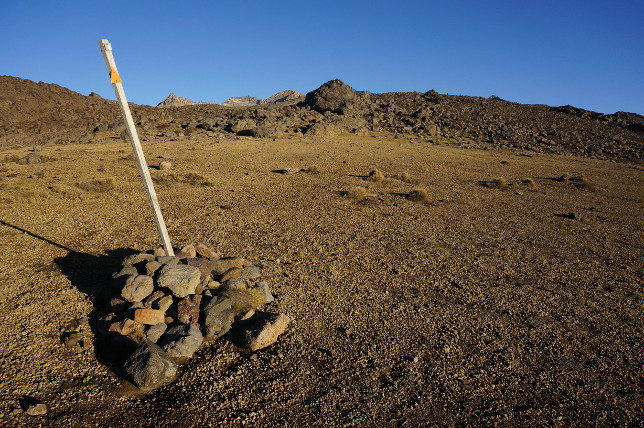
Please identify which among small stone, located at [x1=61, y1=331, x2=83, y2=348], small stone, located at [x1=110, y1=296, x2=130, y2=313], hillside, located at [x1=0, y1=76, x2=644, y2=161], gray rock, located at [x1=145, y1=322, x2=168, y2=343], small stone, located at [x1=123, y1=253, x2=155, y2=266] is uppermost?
hillside, located at [x1=0, y1=76, x2=644, y2=161]

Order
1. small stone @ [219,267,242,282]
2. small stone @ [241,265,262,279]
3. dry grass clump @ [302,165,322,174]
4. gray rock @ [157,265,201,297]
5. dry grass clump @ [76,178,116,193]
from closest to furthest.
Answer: gray rock @ [157,265,201,297] < small stone @ [219,267,242,282] < small stone @ [241,265,262,279] < dry grass clump @ [76,178,116,193] < dry grass clump @ [302,165,322,174]

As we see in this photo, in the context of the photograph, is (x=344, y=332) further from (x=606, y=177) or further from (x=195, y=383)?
(x=606, y=177)

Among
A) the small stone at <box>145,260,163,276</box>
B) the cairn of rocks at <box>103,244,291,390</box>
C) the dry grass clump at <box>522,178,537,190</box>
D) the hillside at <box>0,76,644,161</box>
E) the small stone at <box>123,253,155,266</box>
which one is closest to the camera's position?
the cairn of rocks at <box>103,244,291,390</box>

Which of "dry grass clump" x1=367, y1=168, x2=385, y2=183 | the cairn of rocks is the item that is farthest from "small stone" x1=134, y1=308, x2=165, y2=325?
"dry grass clump" x1=367, y1=168, x2=385, y2=183

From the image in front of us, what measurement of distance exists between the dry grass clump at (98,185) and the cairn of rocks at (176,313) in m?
9.44

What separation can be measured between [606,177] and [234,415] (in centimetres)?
2609

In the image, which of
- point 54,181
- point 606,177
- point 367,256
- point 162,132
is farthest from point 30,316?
point 162,132

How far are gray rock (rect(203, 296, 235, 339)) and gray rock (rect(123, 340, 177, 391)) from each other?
31.9 inches

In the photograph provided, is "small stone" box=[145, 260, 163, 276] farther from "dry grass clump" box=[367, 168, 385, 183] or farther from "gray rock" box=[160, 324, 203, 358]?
"dry grass clump" box=[367, 168, 385, 183]

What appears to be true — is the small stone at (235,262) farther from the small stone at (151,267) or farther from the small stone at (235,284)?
the small stone at (151,267)

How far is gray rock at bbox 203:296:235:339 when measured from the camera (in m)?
5.52

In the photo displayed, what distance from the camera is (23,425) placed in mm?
3865

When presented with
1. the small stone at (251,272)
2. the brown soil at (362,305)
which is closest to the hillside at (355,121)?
the brown soil at (362,305)

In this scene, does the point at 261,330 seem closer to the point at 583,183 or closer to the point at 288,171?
the point at 288,171
